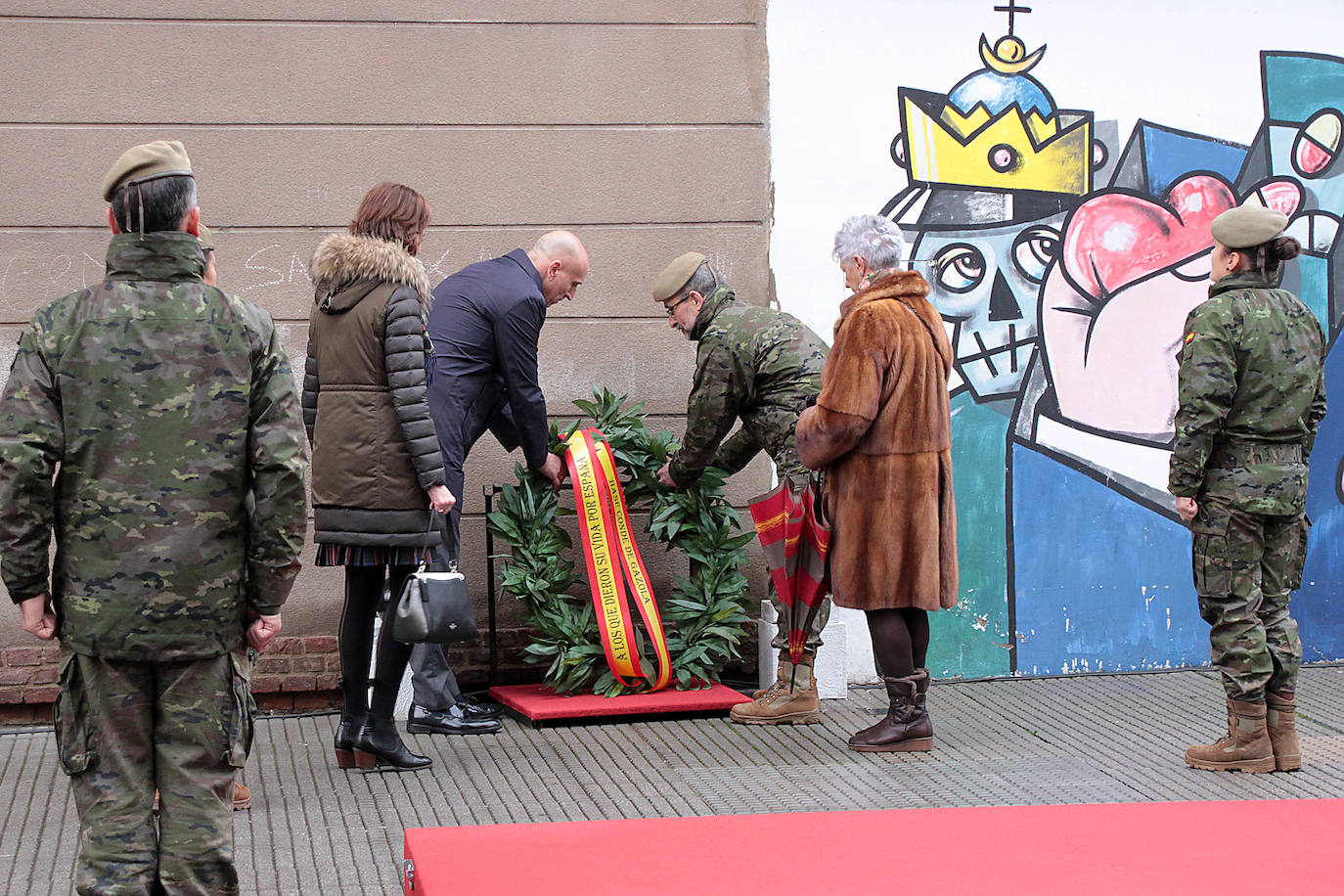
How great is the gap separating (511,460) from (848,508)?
169 centimetres

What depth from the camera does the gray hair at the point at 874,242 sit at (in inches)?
211

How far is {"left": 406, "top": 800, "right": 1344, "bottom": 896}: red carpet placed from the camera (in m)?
3.39

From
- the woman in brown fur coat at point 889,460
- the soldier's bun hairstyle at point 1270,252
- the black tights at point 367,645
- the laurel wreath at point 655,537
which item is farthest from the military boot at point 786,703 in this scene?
the soldier's bun hairstyle at point 1270,252

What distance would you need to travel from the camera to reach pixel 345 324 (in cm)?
486

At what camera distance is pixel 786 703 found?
582 cm

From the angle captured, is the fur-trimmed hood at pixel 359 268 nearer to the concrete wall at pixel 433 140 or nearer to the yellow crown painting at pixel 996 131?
the concrete wall at pixel 433 140

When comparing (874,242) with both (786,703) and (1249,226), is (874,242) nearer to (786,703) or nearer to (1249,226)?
(1249,226)

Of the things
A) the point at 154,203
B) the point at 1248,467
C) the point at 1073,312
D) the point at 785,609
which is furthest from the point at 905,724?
Result: the point at 154,203

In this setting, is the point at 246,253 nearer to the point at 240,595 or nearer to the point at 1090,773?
the point at 240,595

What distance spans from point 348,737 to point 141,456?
2.17 metres

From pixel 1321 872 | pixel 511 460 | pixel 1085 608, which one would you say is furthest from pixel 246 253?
pixel 1321 872

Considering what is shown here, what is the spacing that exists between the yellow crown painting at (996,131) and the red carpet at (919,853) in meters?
3.32

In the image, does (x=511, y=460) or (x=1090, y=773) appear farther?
(x=511, y=460)

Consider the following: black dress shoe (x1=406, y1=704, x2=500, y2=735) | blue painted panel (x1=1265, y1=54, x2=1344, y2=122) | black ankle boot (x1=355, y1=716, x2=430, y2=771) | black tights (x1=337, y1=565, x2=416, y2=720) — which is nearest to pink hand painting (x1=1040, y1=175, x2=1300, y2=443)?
blue painted panel (x1=1265, y1=54, x2=1344, y2=122)
